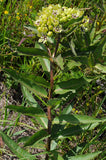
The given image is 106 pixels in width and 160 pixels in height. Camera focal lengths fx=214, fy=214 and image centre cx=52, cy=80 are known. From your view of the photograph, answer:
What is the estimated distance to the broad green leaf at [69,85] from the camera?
1.30 meters

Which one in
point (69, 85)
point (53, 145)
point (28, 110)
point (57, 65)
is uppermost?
point (57, 65)

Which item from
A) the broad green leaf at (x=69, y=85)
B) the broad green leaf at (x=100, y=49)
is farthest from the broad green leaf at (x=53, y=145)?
the broad green leaf at (x=100, y=49)

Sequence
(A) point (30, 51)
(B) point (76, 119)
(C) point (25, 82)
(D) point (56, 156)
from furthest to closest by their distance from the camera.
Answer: (D) point (56, 156) < (B) point (76, 119) < (C) point (25, 82) < (A) point (30, 51)

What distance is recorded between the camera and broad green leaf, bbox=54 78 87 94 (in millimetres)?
1302

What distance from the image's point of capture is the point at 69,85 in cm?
133

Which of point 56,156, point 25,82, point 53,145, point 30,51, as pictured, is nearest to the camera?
point 30,51

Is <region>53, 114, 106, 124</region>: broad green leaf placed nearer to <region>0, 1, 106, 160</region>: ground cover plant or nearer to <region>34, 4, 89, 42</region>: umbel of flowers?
<region>0, 1, 106, 160</region>: ground cover plant

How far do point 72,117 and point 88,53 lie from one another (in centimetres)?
43

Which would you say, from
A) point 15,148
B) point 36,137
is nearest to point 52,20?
point 36,137

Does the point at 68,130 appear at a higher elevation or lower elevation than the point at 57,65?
lower

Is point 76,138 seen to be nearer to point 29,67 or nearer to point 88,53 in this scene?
point 29,67

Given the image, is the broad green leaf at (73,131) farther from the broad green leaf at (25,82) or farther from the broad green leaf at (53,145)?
the broad green leaf at (25,82)

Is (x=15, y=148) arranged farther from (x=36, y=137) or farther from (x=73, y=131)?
(x=73, y=131)

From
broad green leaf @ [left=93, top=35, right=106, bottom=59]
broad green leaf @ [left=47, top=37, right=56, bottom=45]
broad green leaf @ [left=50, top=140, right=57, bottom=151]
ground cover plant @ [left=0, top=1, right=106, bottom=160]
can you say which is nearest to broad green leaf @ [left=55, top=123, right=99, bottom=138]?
ground cover plant @ [left=0, top=1, right=106, bottom=160]
